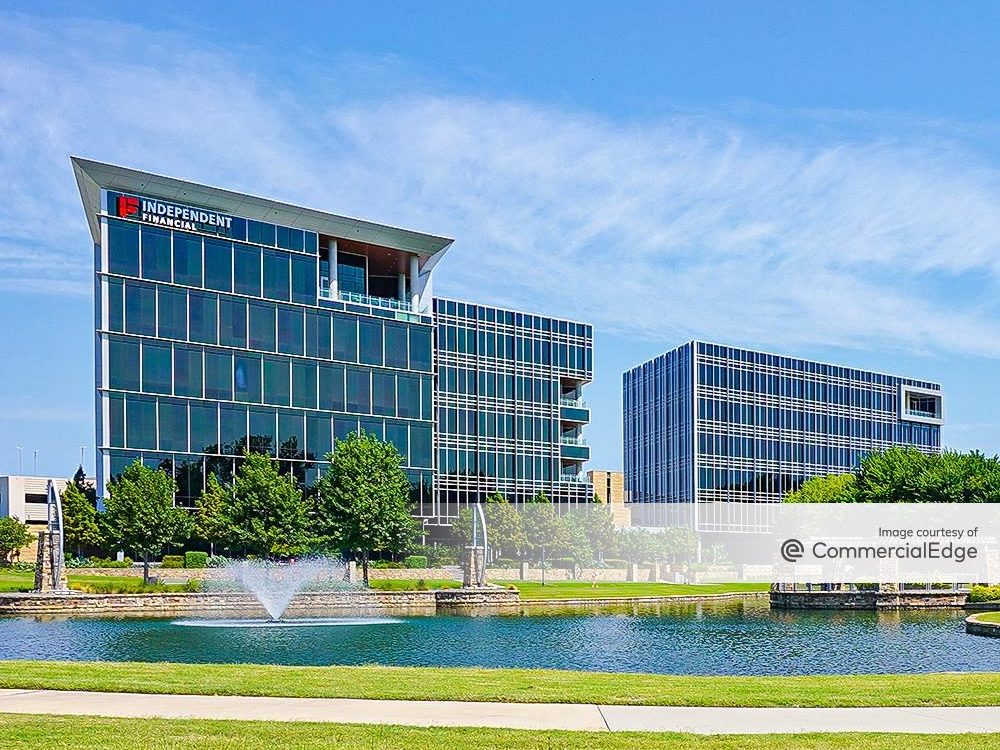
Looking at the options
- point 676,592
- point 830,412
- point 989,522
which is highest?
point 830,412

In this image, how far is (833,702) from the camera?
16312 mm

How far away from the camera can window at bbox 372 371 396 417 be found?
286 feet

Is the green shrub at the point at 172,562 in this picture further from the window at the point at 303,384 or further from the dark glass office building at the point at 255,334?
the window at the point at 303,384

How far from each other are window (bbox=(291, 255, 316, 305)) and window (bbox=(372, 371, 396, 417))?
824 centimetres

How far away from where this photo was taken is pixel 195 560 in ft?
229

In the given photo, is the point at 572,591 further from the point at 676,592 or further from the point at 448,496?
the point at 448,496

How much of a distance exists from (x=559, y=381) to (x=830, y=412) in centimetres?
3952

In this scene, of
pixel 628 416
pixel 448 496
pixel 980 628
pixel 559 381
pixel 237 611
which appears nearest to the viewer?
pixel 980 628

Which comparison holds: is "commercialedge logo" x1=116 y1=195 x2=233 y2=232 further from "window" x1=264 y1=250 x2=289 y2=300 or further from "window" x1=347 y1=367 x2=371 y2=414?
"window" x1=347 y1=367 x2=371 y2=414

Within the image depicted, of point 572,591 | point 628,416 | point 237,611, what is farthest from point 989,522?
point 628,416

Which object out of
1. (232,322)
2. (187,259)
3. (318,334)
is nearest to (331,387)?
(318,334)

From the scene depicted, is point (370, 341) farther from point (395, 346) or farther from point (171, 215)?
point (171, 215)

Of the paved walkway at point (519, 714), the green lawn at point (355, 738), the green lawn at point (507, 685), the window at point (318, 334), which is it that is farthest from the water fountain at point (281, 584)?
the green lawn at point (355, 738)

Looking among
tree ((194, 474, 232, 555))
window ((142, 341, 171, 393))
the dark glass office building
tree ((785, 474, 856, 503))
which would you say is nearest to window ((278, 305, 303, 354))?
the dark glass office building
